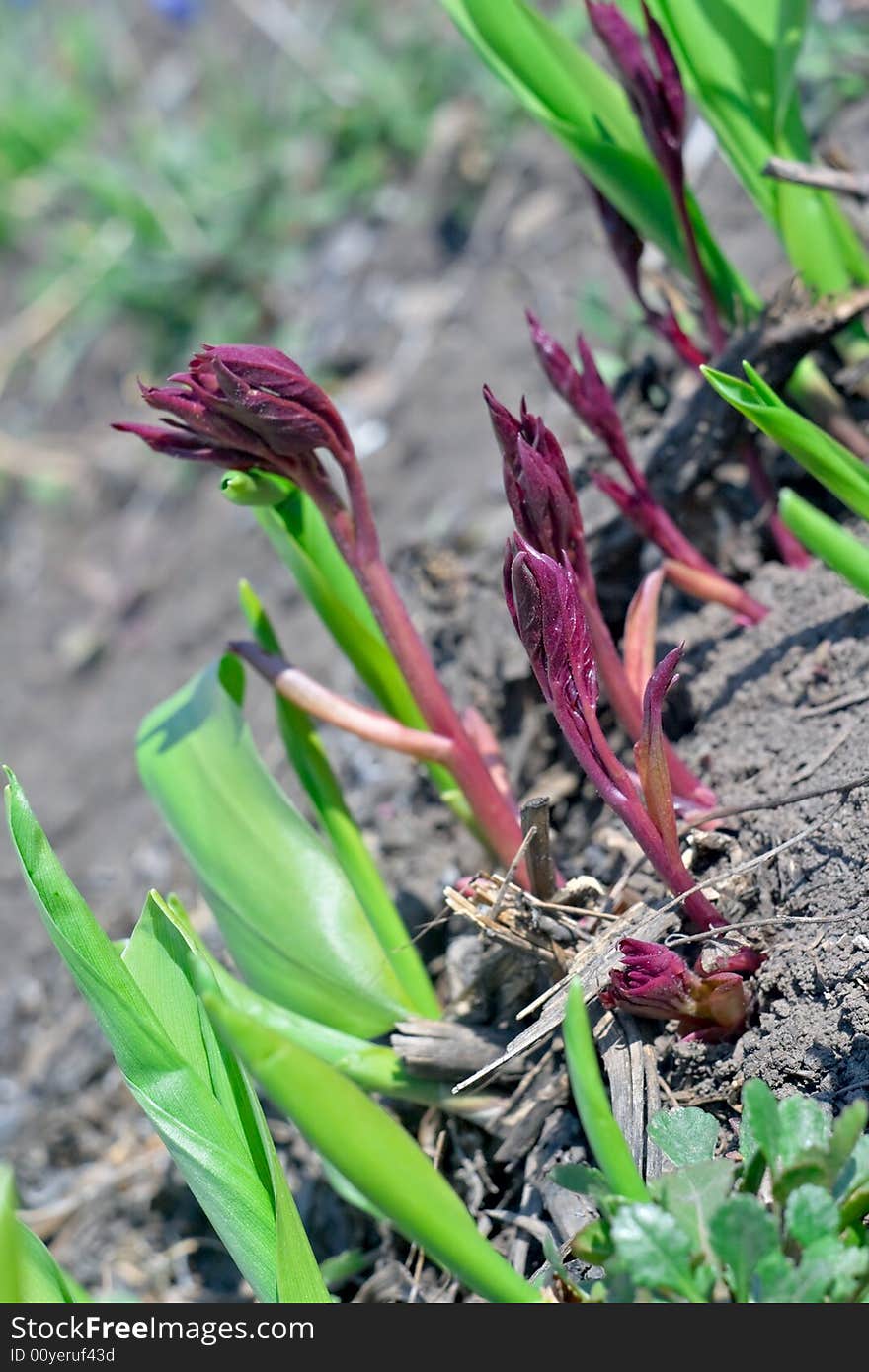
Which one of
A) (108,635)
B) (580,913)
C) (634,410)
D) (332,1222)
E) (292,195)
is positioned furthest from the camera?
(292,195)

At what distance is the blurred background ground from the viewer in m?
2.01

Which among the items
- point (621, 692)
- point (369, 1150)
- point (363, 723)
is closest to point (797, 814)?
point (621, 692)

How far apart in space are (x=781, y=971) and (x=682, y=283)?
1.20 metres

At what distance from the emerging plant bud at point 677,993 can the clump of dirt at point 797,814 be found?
0.02 metres

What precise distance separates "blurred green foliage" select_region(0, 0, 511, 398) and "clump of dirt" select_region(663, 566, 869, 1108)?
79.5 inches

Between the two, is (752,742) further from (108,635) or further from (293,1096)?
(108,635)

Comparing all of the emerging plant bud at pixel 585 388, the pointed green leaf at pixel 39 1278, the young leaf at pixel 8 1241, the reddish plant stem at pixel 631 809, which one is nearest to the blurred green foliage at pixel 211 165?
the emerging plant bud at pixel 585 388

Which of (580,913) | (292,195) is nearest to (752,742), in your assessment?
(580,913)

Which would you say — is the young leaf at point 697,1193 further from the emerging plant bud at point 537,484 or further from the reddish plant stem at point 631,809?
the emerging plant bud at point 537,484

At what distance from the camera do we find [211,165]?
3395 mm

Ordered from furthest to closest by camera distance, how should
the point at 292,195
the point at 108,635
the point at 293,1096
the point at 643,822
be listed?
the point at 292,195 → the point at 108,635 → the point at 643,822 → the point at 293,1096

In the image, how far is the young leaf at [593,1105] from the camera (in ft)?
2.62

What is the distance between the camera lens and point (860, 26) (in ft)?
7.07

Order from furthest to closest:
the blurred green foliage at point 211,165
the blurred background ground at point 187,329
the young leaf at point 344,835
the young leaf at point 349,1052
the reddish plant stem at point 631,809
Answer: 1. the blurred green foliage at point 211,165
2. the blurred background ground at point 187,329
3. the young leaf at point 344,835
4. the young leaf at point 349,1052
5. the reddish plant stem at point 631,809
